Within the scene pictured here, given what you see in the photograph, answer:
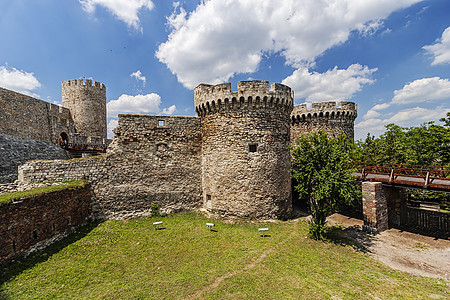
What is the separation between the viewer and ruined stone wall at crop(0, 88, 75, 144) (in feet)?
48.9

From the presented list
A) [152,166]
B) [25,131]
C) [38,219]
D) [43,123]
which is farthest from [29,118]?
[38,219]

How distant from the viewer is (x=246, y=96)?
13188 mm

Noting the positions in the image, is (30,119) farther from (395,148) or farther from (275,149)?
(395,148)

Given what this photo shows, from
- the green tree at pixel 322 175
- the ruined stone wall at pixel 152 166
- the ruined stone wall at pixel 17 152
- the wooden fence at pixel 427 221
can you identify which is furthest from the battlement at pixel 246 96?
the ruined stone wall at pixel 17 152

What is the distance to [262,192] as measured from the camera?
13.3m

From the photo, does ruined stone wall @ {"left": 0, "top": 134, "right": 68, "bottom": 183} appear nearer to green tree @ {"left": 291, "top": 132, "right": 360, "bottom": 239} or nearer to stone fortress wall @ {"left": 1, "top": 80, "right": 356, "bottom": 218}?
stone fortress wall @ {"left": 1, "top": 80, "right": 356, "bottom": 218}

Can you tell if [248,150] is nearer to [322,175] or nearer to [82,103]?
[322,175]

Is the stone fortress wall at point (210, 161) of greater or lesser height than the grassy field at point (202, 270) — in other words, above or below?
above

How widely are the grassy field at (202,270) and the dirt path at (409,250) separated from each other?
78cm

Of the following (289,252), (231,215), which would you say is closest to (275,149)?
(231,215)

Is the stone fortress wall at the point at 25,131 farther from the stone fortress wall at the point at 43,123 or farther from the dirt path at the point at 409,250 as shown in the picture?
the dirt path at the point at 409,250

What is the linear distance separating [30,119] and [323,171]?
23109 millimetres

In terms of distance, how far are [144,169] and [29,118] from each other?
12.0 metres

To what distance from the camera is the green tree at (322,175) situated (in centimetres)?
1027
